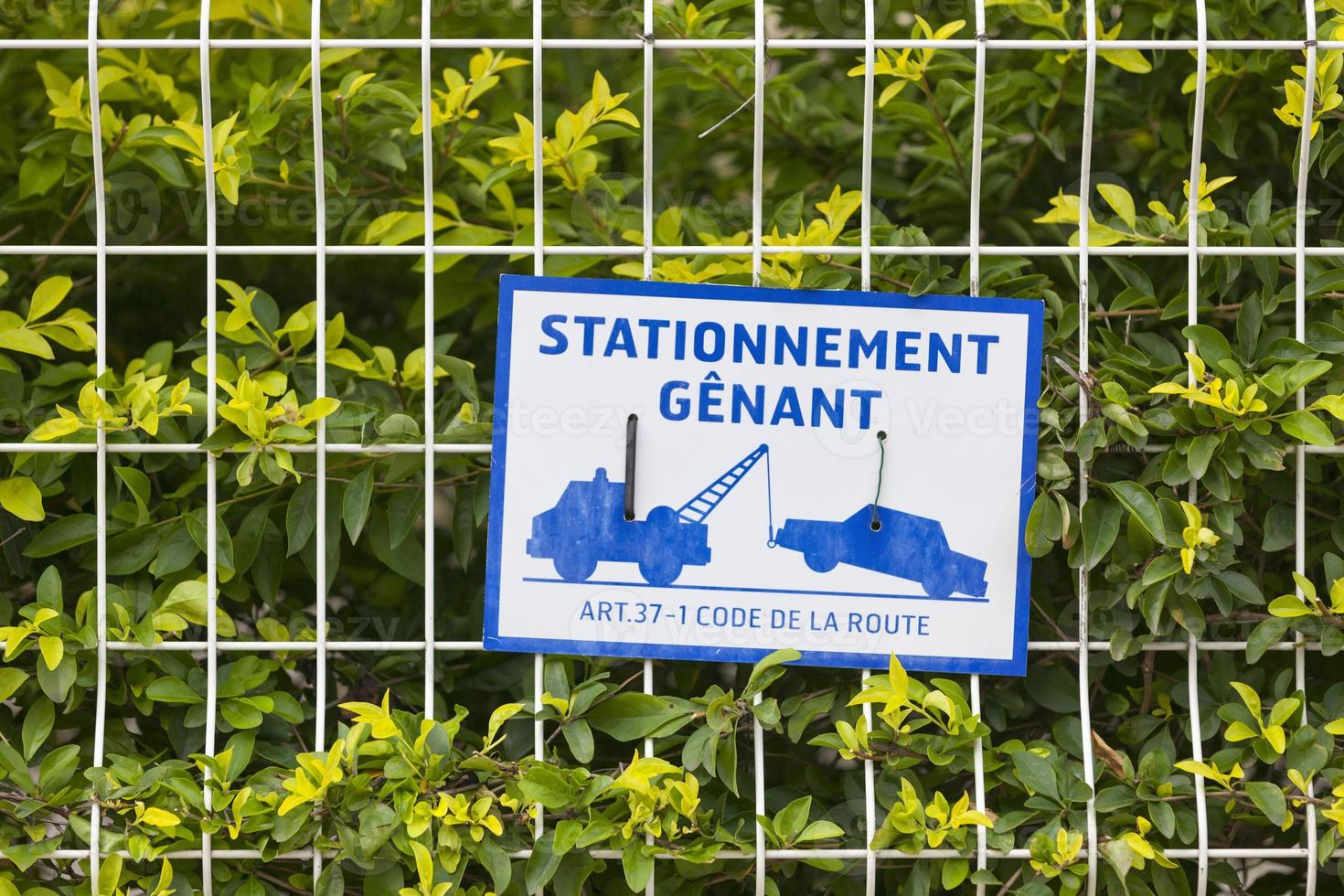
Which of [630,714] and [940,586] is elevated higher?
[940,586]

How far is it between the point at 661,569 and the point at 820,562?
0.63 ft

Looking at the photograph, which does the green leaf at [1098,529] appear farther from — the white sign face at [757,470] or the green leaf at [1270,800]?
the green leaf at [1270,800]

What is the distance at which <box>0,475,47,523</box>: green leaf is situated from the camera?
4.39ft

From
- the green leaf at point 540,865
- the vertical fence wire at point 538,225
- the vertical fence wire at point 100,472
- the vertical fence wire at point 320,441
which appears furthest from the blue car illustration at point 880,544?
the vertical fence wire at point 100,472

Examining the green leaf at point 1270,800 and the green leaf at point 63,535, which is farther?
the green leaf at point 63,535

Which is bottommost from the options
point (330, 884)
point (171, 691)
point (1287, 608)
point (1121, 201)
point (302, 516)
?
point (330, 884)

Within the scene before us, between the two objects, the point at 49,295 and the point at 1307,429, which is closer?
the point at 1307,429

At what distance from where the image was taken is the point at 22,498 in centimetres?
134

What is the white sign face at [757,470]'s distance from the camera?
51.9 inches

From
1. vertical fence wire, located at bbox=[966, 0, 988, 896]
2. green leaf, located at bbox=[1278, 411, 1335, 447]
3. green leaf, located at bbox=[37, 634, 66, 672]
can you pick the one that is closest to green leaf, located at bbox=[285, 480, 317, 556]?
green leaf, located at bbox=[37, 634, 66, 672]

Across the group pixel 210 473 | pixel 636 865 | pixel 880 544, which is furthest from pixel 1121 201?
pixel 210 473

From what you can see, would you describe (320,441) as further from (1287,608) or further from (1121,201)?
(1287,608)

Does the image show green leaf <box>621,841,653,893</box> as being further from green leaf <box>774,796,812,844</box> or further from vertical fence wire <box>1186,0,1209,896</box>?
vertical fence wire <box>1186,0,1209,896</box>

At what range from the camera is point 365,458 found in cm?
137
